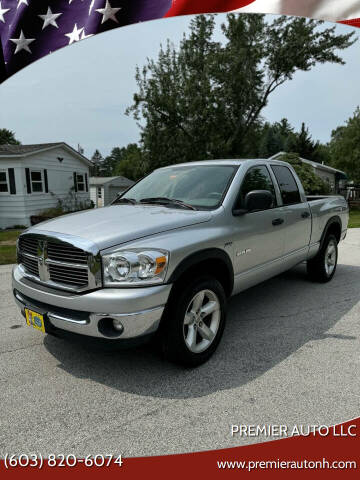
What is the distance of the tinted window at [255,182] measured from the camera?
154 inches

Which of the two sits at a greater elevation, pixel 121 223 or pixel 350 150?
pixel 350 150

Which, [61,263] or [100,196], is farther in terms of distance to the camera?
[100,196]

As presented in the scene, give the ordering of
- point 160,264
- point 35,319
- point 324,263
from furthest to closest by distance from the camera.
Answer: point 324,263 → point 35,319 → point 160,264

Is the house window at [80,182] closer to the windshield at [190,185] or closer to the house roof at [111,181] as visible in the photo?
the house roof at [111,181]

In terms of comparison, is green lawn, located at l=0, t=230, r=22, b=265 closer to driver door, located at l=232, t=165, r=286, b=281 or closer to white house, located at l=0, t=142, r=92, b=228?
white house, located at l=0, t=142, r=92, b=228

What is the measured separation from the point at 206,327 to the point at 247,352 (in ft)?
1.83

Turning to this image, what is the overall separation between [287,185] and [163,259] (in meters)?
2.77

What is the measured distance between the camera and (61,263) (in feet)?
9.68

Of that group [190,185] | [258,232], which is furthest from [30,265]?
[258,232]

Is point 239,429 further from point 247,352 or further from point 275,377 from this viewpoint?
point 247,352

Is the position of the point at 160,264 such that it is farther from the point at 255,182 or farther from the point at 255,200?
the point at 255,182

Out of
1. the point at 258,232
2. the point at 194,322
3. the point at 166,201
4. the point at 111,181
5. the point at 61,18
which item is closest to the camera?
the point at 194,322

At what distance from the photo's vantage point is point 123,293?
2.70 m

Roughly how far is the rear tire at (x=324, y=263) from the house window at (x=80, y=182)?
18.1 m
